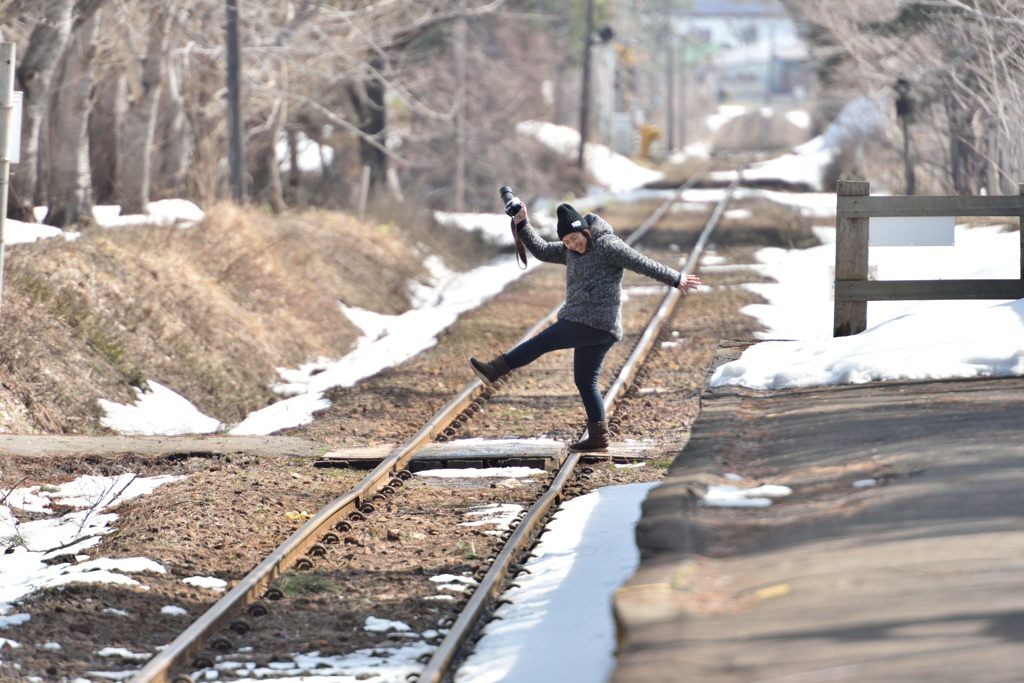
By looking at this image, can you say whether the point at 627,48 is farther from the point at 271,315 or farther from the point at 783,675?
the point at 783,675

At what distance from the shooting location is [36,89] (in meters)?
17.1

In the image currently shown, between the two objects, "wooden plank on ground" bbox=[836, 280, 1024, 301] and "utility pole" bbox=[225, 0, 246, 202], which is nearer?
"wooden plank on ground" bbox=[836, 280, 1024, 301]

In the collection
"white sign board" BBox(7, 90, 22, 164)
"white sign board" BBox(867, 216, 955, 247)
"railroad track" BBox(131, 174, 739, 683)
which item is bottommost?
"railroad track" BBox(131, 174, 739, 683)

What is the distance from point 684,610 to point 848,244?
6559mm

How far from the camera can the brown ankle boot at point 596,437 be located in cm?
1031

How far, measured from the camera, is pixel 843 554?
19.6 ft

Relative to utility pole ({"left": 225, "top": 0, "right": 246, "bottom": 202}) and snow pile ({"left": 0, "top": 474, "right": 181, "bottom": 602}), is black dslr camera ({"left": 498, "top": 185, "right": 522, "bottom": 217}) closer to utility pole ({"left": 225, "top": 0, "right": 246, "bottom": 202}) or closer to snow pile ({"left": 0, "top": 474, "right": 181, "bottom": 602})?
snow pile ({"left": 0, "top": 474, "right": 181, "bottom": 602})

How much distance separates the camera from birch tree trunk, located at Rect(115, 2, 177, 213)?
69.4ft

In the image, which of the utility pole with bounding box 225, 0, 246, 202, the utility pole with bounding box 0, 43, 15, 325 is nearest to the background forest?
the utility pole with bounding box 225, 0, 246, 202

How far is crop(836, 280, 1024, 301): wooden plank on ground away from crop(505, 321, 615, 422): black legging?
2441 mm

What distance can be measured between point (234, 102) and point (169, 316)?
6995 millimetres

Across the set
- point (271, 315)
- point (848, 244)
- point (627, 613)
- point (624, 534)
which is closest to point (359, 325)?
point (271, 315)

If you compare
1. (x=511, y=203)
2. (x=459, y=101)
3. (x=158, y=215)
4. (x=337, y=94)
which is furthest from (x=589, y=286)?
(x=337, y=94)

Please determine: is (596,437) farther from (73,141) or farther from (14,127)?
(73,141)
